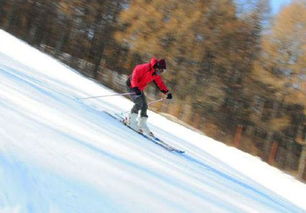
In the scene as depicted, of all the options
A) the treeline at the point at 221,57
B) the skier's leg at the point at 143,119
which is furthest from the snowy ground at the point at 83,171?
the treeline at the point at 221,57

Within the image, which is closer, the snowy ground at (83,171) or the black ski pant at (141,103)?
the snowy ground at (83,171)

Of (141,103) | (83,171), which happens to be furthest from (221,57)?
(83,171)

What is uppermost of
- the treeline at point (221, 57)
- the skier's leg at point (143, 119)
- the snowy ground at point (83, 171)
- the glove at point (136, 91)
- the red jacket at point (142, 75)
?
the treeline at point (221, 57)

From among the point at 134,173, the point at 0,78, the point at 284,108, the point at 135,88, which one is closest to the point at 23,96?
the point at 0,78

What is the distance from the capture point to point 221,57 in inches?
1097

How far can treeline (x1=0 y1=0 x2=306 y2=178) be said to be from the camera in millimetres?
25141

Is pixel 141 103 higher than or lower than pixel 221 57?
lower

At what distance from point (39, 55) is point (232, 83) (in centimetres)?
1411

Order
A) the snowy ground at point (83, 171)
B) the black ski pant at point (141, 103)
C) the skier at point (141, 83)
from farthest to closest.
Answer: the black ski pant at point (141, 103)
the skier at point (141, 83)
the snowy ground at point (83, 171)

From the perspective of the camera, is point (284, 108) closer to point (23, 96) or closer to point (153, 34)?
point (153, 34)

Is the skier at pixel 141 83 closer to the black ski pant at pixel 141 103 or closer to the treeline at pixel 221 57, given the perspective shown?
the black ski pant at pixel 141 103

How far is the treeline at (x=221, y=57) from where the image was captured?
25141 mm

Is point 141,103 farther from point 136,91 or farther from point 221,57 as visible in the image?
point 221,57

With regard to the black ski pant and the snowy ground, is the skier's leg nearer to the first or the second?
the black ski pant
